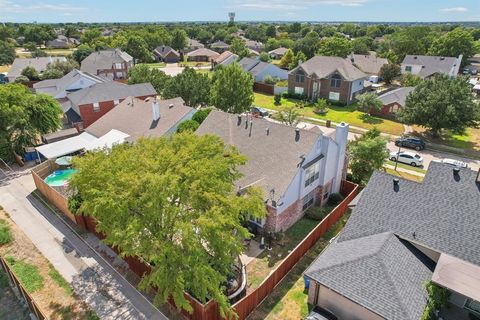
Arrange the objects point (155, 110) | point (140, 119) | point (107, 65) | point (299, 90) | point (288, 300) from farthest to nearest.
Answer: point (107, 65)
point (299, 90)
point (140, 119)
point (155, 110)
point (288, 300)

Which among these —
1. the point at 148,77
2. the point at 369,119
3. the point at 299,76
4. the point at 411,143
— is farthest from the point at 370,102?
the point at 148,77

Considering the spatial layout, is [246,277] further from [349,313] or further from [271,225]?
[349,313]

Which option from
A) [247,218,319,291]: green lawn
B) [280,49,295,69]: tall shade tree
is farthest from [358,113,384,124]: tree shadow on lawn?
[280,49,295,69]: tall shade tree

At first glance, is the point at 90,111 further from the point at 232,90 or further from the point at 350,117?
the point at 350,117

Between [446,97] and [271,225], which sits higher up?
[446,97]

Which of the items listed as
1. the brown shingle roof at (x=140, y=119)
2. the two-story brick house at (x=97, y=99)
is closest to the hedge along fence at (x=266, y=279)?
the brown shingle roof at (x=140, y=119)

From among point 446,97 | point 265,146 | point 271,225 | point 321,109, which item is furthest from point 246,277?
point 321,109
